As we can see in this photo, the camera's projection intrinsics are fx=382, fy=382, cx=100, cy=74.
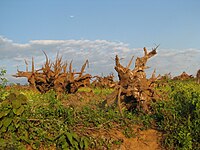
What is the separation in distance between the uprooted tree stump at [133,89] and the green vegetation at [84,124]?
0.43m

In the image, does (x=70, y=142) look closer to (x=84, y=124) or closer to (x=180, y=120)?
(x=84, y=124)

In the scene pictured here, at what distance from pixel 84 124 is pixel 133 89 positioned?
6.27 feet

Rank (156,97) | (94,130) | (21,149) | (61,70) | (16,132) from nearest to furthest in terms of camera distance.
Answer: (21,149) < (16,132) < (94,130) < (156,97) < (61,70)

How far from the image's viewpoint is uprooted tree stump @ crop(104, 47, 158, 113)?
913cm

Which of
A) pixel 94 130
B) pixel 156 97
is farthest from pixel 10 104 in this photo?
pixel 156 97

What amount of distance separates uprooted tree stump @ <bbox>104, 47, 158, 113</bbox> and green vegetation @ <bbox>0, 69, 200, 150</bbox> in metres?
0.43

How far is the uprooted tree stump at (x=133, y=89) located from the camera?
30.0ft

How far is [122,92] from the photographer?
9359 millimetres

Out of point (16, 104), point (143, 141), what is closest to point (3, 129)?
point (16, 104)

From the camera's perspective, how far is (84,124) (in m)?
7.81

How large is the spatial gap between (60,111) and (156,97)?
2646 mm

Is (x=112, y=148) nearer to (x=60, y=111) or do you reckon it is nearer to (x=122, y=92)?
(x=60, y=111)

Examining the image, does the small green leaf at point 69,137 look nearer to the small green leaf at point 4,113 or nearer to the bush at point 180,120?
the small green leaf at point 4,113

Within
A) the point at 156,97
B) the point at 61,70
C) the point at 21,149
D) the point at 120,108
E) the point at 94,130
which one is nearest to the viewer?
the point at 21,149
